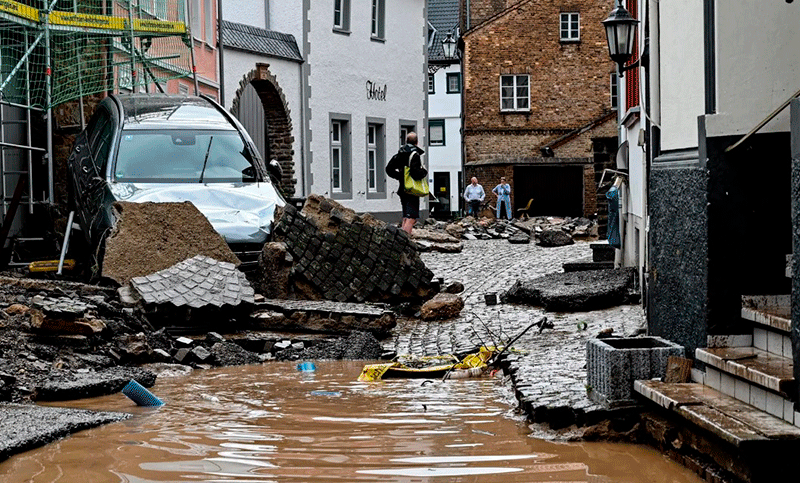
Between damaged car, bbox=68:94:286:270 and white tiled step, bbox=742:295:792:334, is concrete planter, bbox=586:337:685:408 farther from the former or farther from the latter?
damaged car, bbox=68:94:286:270

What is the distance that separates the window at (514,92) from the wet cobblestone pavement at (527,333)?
28.5m

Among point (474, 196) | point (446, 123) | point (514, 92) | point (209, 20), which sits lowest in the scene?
point (474, 196)

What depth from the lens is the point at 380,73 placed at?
34.8 metres

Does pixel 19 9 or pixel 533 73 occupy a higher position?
pixel 533 73

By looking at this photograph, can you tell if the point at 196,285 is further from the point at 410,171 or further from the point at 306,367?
the point at 410,171

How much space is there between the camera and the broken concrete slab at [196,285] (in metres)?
11.3

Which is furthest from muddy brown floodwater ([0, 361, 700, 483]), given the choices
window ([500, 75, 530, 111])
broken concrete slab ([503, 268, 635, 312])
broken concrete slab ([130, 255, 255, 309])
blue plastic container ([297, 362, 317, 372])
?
window ([500, 75, 530, 111])

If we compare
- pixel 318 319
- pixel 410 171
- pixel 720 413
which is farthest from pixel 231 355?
pixel 410 171

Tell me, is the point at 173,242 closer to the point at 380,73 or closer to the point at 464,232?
the point at 464,232

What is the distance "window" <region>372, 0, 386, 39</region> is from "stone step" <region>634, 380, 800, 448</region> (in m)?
29.1

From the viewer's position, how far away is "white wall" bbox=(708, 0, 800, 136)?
20.4 feet

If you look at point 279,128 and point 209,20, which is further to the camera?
point 279,128

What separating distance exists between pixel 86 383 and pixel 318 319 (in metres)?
3.88

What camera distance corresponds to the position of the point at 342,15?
3334 centimetres
